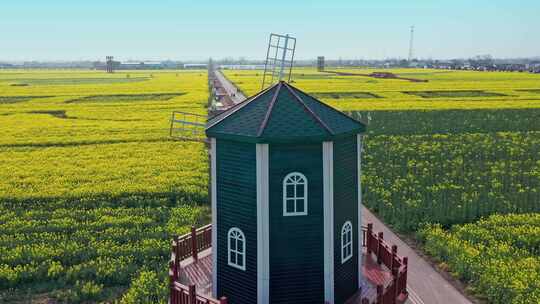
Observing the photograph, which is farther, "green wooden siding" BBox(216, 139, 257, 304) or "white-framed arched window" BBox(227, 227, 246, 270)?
"white-framed arched window" BBox(227, 227, 246, 270)

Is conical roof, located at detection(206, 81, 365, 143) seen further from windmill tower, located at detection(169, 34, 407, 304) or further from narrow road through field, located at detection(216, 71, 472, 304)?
narrow road through field, located at detection(216, 71, 472, 304)

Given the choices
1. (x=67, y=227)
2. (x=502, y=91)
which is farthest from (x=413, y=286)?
(x=502, y=91)

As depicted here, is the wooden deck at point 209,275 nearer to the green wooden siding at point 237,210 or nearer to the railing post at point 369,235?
the railing post at point 369,235

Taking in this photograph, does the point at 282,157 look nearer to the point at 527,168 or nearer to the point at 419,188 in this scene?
the point at 419,188

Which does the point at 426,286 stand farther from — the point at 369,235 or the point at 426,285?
the point at 369,235

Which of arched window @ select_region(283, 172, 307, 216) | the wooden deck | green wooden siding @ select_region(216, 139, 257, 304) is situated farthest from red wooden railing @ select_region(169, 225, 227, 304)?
arched window @ select_region(283, 172, 307, 216)
